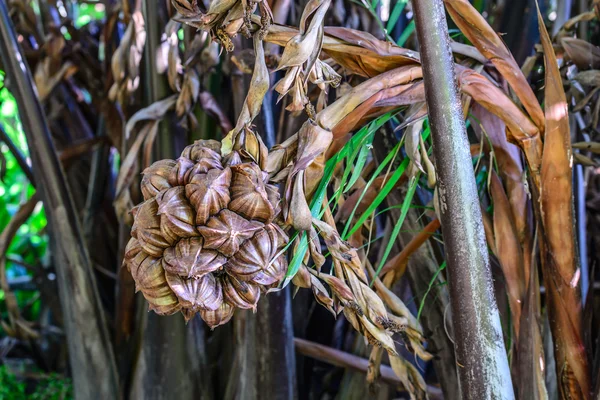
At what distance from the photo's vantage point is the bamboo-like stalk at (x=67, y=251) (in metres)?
0.71

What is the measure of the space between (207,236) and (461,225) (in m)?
0.15

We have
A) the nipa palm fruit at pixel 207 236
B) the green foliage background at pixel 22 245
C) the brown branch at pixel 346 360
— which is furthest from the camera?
the green foliage background at pixel 22 245

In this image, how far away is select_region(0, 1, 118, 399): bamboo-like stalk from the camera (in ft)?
2.34

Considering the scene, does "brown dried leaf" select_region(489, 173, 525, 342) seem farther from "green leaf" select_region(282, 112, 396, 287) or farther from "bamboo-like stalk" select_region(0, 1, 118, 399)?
"bamboo-like stalk" select_region(0, 1, 118, 399)

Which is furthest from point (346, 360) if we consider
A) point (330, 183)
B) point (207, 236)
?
point (207, 236)

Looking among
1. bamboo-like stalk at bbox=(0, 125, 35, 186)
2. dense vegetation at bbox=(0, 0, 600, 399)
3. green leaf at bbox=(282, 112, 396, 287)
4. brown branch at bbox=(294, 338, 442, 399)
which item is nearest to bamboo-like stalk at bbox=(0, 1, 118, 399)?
dense vegetation at bbox=(0, 0, 600, 399)

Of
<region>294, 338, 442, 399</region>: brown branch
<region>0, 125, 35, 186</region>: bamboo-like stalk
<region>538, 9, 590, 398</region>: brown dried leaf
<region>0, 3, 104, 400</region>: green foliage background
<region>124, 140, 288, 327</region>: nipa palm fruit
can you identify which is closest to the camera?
<region>124, 140, 288, 327</region>: nipa palm fruit

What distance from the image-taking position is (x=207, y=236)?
0.98 ft

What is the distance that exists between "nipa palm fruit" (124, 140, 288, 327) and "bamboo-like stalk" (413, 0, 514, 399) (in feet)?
0.33

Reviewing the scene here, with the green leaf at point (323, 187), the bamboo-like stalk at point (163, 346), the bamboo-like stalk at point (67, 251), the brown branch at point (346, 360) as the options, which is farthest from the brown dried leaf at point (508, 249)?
the bamboo-like stalk at point (67, 251)

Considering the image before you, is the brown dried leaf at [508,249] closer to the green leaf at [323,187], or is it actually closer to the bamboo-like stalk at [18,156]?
the green leaf at [323,187]

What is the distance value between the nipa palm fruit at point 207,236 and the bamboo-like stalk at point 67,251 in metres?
0.44

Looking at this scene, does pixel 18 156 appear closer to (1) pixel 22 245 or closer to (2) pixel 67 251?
(2) pixel 67 251

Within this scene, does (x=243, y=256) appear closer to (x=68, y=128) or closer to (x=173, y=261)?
(x=173, y=261)
